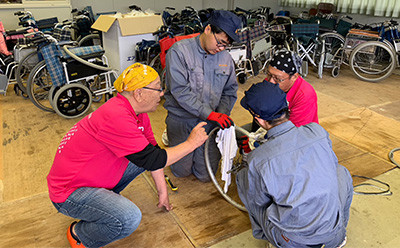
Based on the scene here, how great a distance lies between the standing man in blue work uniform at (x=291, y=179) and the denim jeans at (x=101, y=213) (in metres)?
0.65

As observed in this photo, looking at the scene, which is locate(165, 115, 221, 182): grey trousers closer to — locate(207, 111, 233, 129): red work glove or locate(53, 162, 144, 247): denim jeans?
locate(207, 111, 233, 129): red work glove

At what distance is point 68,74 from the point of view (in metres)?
3.42

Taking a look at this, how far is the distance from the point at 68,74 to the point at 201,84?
6.24 feet

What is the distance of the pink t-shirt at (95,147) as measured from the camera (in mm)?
1497

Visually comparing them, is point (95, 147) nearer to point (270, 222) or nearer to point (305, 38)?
point (270, 222)

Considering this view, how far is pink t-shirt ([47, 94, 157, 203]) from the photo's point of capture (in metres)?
1.50

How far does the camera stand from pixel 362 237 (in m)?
1.87

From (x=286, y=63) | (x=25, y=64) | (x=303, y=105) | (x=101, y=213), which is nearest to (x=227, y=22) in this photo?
(x=286, y=63)

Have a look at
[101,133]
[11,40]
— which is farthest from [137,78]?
[11,40]

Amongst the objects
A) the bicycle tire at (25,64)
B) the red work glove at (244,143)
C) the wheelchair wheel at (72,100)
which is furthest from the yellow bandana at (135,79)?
the bicycle tire at (25,64)

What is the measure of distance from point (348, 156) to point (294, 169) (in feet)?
5.97

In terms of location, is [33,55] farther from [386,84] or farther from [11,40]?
[386,84]

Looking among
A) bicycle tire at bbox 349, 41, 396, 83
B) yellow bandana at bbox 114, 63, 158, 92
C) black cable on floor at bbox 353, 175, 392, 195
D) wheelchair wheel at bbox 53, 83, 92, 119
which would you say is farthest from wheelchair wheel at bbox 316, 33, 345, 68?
yellow bandana at bbox 114, 63, 158, 92

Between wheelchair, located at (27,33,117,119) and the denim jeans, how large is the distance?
211cm
